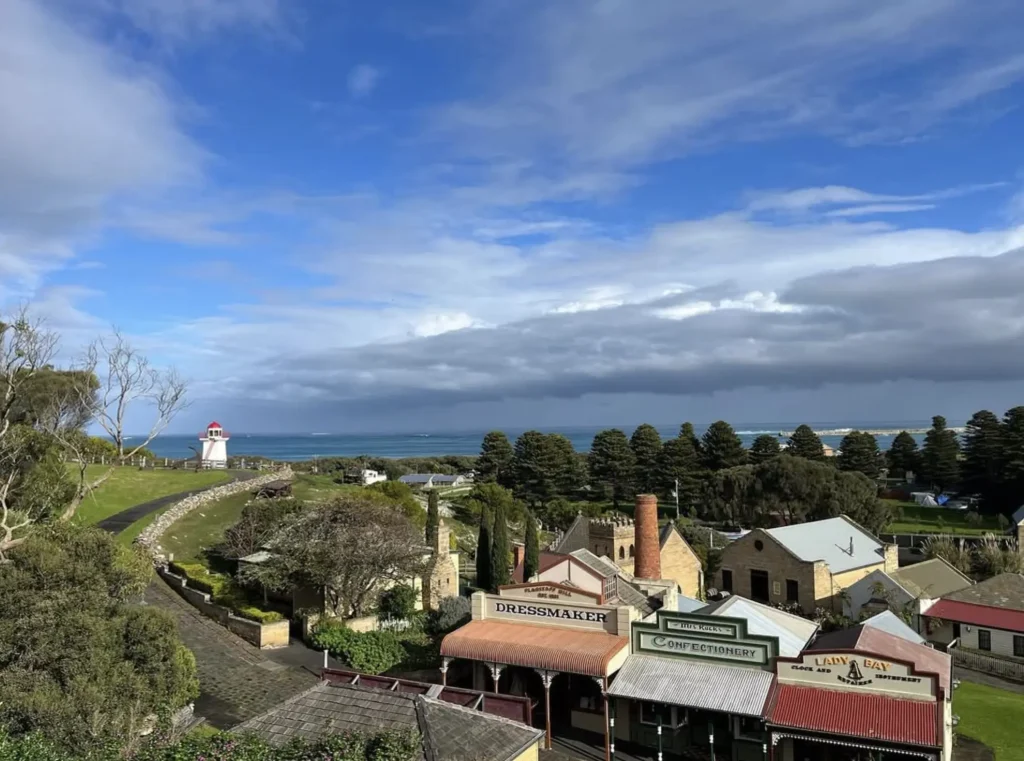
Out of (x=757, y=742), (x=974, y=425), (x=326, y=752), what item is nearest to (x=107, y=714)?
(x=326, y=752)

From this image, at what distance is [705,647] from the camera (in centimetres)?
2033

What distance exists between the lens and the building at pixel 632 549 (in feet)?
138

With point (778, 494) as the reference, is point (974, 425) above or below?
above

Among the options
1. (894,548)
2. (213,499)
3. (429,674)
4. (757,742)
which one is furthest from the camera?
(213,499)

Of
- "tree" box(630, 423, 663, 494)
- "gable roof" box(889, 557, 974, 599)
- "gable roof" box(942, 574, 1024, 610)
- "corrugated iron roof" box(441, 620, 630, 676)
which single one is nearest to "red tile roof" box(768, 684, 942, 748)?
"corrugated iron roof" box(441, 620, 630, 676)

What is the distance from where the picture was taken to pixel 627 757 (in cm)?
2003

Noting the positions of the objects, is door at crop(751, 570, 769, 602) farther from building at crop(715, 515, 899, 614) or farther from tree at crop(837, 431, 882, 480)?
tree at crop(837, 431, 882, 480)

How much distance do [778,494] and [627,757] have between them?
170 ft

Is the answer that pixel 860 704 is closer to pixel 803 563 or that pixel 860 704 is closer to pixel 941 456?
pixel 803 563

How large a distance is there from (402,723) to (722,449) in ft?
253

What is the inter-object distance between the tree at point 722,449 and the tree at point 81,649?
242 feet

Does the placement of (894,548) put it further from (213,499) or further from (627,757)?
(213,499)

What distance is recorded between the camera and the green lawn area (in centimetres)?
6656

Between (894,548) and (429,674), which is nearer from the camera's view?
(429,674)
